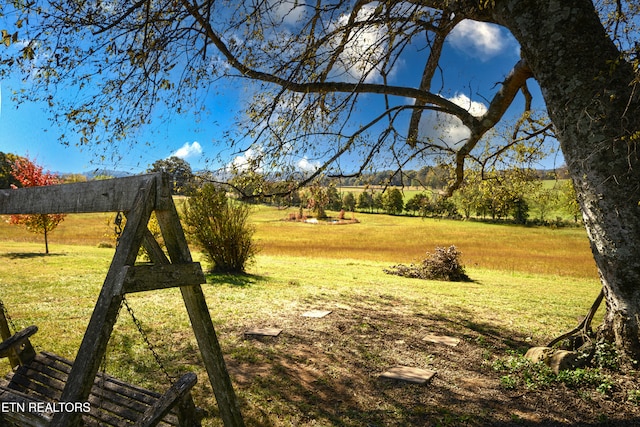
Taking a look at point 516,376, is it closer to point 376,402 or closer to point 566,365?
point 566,365

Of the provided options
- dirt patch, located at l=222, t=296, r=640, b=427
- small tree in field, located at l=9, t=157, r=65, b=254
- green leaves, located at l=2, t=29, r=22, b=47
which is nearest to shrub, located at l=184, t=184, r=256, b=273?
dirt patch, located at l=222, t=296, r=640, b=427

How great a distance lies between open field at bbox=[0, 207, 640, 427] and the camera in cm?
436

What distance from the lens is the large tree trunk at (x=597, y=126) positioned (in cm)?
446

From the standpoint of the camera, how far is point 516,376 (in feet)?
17.5

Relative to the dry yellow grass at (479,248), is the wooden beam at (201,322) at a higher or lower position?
higher

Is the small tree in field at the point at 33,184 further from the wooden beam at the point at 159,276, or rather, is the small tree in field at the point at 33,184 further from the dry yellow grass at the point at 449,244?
the wooden beam at the point at 159,276

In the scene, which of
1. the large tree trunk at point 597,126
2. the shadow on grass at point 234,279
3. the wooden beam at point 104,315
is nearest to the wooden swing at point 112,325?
the wooden beam at point 104,315

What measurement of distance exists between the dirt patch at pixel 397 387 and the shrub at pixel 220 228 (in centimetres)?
707

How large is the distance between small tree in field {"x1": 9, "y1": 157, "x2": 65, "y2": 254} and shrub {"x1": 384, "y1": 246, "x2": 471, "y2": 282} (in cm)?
1734

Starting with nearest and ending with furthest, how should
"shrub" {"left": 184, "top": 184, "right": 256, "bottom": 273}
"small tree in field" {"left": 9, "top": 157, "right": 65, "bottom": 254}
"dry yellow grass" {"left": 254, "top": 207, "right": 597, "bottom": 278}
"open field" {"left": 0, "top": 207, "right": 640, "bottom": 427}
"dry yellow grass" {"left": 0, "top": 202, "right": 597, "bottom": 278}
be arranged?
"open field" {"left": 0, "top": 207, "right": 640, "bottom": 427}, "shrub" {"left": 184, "top": 184, "right": 256, "bottom": 273}, "small tree in field" {"left": 9, "top": 157, "right": 65, "bottom": 254}, "dry yellow grass" {"left": 254, "top": 207, "right": 597, "bottom": 278}, "dry yellow grass" {"left": 0, "top": 202, "right": 597, "bottom": 278}

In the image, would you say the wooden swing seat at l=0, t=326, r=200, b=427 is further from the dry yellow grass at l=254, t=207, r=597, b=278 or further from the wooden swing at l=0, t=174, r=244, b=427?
the dry yellow grass at l=254, t=207, r=597, b=278

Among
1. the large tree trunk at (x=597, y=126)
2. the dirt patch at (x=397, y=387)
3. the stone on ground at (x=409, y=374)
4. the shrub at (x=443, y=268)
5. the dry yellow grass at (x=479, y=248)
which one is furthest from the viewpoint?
the dry yellow grass at (x=479, y=248)

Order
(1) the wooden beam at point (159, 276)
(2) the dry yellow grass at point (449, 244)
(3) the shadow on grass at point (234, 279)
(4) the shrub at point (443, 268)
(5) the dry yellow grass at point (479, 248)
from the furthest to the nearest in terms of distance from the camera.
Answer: (2) the dry yellow grass at point (449, 244)
(5) the dry yellow grass at point (479, 248)
(4) the shrub at point (443, 268)
(3) the shadow on grass at point (234, 279)
(1) the wooden beam at point (159, 276)

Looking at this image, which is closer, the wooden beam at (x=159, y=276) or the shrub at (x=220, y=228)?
the wooden beam at (x=159, y=276)
